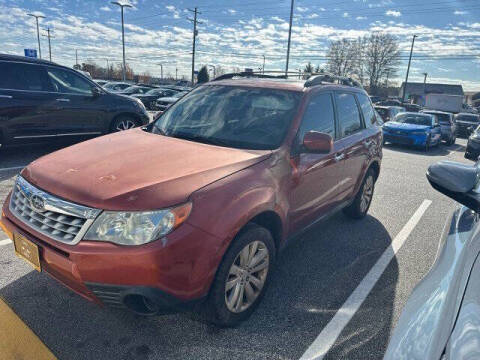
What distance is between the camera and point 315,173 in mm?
3322

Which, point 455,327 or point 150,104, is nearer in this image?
point 455,327

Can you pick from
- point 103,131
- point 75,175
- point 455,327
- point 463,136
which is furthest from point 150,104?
point 455,327

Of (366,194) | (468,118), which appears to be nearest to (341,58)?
(468,118)

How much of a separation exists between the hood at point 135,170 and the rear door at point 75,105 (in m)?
4.47

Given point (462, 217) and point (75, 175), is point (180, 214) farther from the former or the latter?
point (462, 217)

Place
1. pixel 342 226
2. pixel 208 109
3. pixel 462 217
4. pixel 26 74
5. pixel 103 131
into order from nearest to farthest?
1. pixel 462 217
2. pixel 208 109
3. pixel 342 226
4. pixel 26 74
5. pixel 103 131

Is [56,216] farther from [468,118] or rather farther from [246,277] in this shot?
[468,118]

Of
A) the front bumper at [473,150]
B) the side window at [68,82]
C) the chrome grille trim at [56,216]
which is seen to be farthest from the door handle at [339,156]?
the front bumper at [473,150]

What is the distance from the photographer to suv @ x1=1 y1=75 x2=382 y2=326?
6.70 ft

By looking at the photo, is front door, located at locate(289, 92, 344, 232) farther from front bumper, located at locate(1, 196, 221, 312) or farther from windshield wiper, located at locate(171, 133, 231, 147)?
front bumper, located at locate(1, 196, 221, 312)

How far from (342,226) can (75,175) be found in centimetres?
348

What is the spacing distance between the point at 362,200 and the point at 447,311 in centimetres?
371

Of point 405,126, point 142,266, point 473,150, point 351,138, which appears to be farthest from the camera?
point 405,126

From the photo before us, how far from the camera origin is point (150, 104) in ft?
74.8
